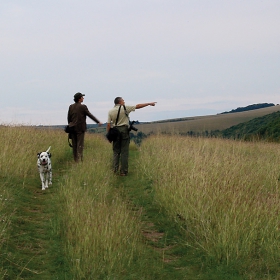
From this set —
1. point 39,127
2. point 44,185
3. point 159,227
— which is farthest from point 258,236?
point 39,127

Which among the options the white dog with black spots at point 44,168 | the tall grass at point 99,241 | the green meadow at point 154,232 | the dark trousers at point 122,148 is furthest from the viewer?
the dark trousers at point 122,148

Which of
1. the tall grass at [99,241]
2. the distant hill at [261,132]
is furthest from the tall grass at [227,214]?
the distant hill at [261,132]

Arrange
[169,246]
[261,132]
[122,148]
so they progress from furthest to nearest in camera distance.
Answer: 1. [261,132]
2. [122,148]
3. [169,246]

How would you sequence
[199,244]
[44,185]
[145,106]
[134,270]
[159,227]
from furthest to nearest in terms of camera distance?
[145,106] → [44,185] → [159,227] → [199,244] → [134,270]

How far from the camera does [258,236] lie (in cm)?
455

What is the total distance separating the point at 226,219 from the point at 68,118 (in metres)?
8.10

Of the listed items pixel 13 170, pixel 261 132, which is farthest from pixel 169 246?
pixel 261 132

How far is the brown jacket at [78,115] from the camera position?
11.4 meters

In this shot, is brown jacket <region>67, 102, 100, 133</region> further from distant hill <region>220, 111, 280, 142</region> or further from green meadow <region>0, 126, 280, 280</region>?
distant hill <region>220, 111, 280, 142</region>

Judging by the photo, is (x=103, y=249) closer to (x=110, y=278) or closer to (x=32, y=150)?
(x=110, y=278)

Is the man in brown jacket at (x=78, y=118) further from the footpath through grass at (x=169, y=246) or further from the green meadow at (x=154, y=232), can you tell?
the footpath through grass at (x=169, y=246)

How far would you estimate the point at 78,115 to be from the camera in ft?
37.4

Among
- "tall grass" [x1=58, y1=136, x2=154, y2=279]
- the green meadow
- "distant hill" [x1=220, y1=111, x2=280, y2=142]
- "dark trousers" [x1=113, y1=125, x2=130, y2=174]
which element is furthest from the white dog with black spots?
"distant hill" [x1=220, y1=111, x2=280, y2=142]

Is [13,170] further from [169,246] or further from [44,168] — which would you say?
[169,246]
